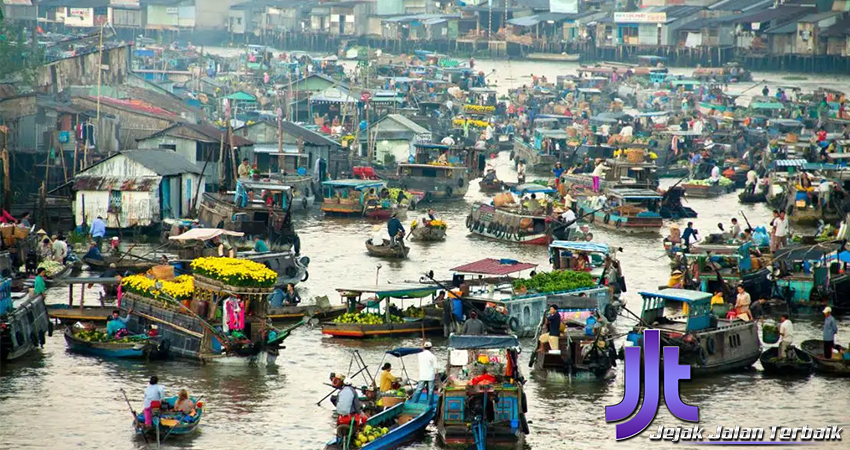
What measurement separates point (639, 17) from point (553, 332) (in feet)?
283

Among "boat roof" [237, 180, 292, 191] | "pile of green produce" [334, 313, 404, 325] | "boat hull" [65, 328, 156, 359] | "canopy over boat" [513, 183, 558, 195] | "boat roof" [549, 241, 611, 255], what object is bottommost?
"boat hull" [65, 328, 156, 359]

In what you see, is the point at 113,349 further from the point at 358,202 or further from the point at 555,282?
the point at 358,202

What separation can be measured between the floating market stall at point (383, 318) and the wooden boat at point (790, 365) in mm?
6734

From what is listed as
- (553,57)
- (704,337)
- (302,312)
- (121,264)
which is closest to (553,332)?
(704,337)

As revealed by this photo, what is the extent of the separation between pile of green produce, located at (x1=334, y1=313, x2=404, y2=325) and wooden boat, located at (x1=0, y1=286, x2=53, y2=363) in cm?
596

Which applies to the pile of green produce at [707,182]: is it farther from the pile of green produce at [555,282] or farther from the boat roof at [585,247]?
the pile of green produce at [555,282]

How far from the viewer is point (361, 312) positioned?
34531mm

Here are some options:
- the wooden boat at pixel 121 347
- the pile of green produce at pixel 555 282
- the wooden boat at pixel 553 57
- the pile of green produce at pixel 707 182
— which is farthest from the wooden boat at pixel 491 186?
the wooden boat at pixel 553 57

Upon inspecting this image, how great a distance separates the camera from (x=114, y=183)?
47.5 meters

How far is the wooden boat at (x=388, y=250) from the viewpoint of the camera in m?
45.4

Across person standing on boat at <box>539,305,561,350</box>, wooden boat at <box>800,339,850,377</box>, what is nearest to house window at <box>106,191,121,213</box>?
person standing on boat at <box>539,305,561,350</box>

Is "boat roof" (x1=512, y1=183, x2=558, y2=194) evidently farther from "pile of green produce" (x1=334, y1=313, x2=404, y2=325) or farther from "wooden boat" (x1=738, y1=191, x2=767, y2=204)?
"pile of green produce" (x1=334, y1=313, x2=404, y2=325)

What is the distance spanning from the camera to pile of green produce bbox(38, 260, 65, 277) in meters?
39.7

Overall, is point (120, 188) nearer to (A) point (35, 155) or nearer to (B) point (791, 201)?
(A) point (35, 155)
